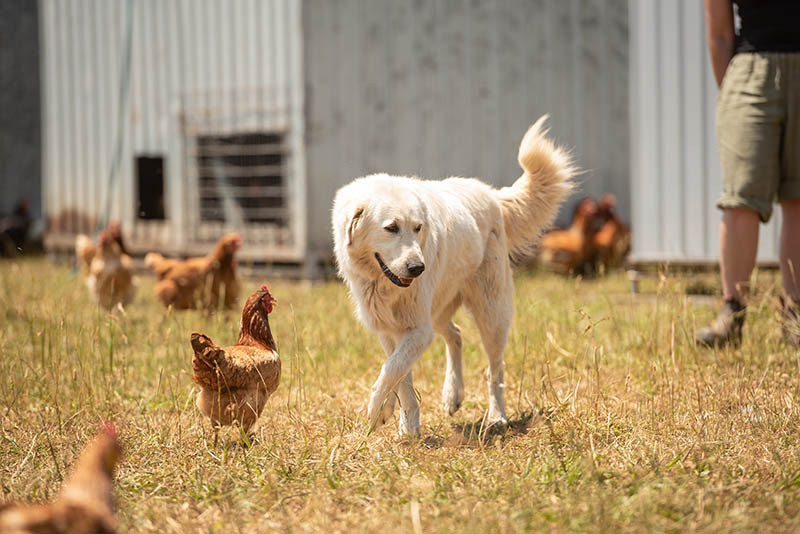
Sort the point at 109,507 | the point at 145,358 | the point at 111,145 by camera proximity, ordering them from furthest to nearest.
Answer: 1. the point at 111,145
2. the point at 145,358
3. the point at 109,507

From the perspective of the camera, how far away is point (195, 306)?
5.98 m

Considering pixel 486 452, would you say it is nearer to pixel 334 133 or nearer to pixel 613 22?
pixel 334 133

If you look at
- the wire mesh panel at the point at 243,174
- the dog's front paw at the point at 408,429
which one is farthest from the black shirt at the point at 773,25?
the wire mesh panel at the point at 243,174

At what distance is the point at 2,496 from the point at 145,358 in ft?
6.86

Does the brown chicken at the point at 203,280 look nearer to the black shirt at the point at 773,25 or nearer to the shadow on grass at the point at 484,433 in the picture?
the shadow on grass at the point at 484,433

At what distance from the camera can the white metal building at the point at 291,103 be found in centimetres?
892

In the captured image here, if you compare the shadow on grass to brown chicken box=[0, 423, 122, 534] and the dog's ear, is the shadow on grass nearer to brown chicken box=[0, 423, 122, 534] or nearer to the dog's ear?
the dog's ear

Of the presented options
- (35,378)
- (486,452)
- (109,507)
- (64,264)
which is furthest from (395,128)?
(109,507)

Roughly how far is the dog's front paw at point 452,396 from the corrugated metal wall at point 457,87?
509 centimetres

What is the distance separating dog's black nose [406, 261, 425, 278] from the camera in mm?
3008

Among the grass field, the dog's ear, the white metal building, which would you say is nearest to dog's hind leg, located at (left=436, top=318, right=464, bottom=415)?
the grass field

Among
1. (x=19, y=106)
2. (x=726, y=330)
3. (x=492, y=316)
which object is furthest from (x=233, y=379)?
(x=19, y=106)

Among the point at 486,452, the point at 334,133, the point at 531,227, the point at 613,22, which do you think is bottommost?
the point at 486,452

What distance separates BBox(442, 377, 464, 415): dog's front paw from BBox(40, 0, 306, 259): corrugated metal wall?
17.1ft
